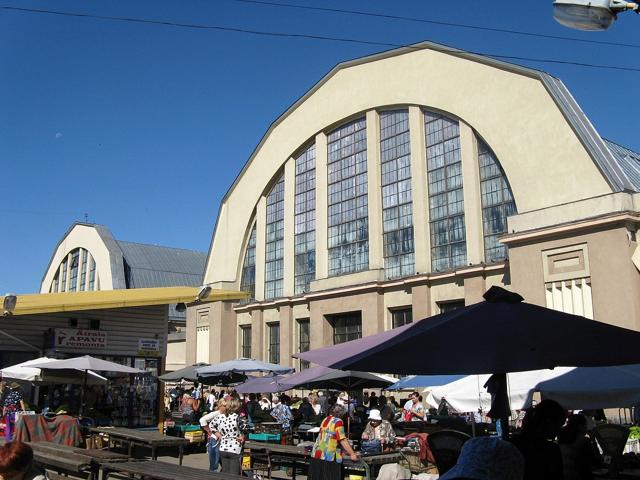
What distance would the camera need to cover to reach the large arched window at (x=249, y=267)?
3700 centimetres

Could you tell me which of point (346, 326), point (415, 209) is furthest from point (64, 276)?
point (415, 209)

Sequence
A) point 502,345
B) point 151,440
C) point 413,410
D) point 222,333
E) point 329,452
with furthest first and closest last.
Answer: point 222,333, point 413,410, point 151,440, point 329,452, point 502,345

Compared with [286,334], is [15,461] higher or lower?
lower

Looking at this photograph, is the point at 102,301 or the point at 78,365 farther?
the point at 102,301

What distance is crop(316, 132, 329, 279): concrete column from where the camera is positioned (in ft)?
105

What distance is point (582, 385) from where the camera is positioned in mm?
8781

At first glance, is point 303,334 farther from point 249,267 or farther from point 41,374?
point 41,374

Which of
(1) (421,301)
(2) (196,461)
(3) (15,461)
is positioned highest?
(1) (421,301)

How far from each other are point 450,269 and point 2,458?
22694mm

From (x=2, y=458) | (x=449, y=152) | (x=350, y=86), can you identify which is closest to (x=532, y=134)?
(x=449, y=152)

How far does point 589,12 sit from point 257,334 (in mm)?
30173

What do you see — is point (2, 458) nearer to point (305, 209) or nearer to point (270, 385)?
point (270, 385)

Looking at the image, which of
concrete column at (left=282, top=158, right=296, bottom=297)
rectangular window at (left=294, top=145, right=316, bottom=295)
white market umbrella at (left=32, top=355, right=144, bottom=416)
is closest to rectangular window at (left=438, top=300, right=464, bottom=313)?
rectangular window at (left=294, top=145, right=316, bottom=295)

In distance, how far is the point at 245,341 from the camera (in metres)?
36.8
